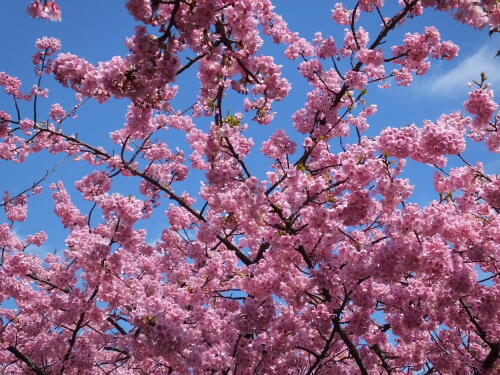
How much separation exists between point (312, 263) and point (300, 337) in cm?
146

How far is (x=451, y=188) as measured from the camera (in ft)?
32.7

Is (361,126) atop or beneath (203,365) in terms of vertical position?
atop

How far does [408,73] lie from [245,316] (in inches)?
297

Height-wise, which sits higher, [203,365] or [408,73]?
[408,73]

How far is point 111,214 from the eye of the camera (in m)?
8.87

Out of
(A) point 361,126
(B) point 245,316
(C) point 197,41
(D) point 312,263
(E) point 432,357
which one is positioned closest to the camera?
(C) point 197,41

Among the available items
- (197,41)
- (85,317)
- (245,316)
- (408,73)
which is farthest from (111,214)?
(408,73)

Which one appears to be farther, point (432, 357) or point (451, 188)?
point (432, 357)

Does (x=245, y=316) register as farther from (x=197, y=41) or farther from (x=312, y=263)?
(x=197, y=41)

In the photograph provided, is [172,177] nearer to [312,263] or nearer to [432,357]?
[312,263]

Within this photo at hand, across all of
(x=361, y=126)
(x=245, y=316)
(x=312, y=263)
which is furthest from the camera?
(x=361, y=126)

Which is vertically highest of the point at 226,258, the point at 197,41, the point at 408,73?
the point at 408,73

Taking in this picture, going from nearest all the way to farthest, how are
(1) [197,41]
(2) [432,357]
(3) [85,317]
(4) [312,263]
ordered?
(1) [197,41] < (4) [312,263] < (3) [85,317] < (2) [432,357]

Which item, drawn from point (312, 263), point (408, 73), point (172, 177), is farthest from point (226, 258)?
point (408, 73)
